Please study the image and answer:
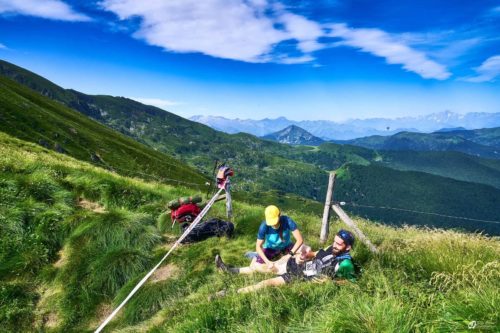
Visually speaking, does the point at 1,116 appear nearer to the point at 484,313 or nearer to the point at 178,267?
the point at 178,267

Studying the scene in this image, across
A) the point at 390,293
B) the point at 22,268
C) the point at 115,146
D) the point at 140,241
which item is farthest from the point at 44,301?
the point at 115,146

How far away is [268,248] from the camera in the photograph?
38.4 feet

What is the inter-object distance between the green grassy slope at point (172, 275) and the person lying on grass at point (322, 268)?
0.49 meters

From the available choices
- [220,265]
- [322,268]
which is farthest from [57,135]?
[322,268]

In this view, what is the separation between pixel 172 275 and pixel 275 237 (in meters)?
3.45

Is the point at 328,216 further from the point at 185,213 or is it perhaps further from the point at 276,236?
the point at 185,213

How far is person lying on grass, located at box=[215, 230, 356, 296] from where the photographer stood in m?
8.42

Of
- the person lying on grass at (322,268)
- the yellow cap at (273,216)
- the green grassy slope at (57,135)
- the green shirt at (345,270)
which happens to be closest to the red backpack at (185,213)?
the yellow cap at (273,216)

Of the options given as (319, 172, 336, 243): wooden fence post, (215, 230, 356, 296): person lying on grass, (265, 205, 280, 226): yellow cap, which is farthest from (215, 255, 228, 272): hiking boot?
(319, 172, 336, 243): wooden fence post

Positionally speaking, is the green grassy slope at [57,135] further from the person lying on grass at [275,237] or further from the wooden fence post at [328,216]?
the wooden fence post at [328,216]

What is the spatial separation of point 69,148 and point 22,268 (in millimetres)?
91934

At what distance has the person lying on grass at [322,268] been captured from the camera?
8.42 metres

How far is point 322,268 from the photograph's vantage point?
900 centimetres

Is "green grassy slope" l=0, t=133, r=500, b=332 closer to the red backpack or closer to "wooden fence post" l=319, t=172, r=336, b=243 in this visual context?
"wooden fence post" l=319, t=172, r=336, b=243
